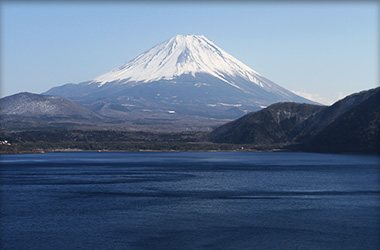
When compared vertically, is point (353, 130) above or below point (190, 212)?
above

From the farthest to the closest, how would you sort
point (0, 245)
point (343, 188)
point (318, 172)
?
point (318, 172) → point (343, 188) → point (0, 245)

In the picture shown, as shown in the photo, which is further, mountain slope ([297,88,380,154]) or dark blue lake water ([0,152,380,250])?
mountain slope ([297,88,380,154])

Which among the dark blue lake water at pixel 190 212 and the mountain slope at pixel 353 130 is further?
the mountain slope at pixel 353 130

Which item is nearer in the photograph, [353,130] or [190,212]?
[190,212]

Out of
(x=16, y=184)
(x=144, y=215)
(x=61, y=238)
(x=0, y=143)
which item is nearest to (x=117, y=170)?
(x=16, y=184)

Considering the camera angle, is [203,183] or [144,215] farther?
[203,183]

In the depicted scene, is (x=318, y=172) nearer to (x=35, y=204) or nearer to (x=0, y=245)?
(x=35, y=204)

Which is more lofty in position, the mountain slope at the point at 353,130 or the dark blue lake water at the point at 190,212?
the mountain slope at the point at 353,130

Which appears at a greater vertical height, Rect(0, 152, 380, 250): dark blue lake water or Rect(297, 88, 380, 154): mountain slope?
Rect(297, 88, 380, 154): mountain slope
